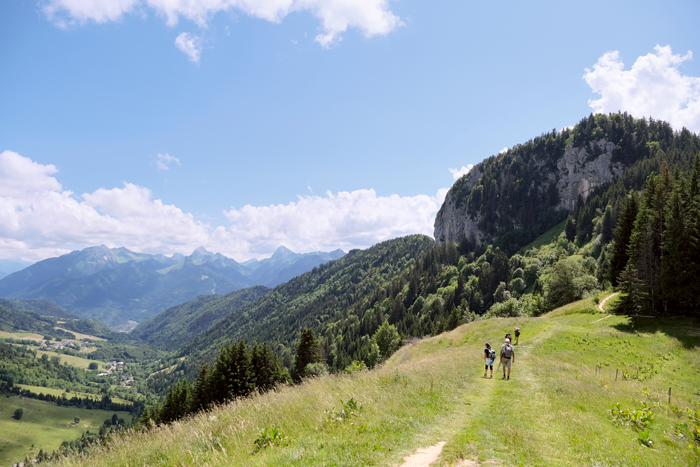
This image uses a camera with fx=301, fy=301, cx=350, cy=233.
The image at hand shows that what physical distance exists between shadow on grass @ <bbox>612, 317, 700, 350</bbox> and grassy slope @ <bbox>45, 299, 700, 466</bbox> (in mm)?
9785

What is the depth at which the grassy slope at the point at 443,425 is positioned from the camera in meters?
8.02

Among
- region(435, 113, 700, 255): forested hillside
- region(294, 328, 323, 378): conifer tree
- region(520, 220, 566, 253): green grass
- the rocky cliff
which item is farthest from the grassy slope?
the rocky cliff

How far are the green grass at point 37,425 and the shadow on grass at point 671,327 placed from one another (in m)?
204

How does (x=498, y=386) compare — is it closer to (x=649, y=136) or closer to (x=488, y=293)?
(x=488, y=293)

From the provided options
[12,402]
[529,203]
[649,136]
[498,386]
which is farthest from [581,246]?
[12,402]

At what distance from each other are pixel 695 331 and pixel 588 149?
168 m

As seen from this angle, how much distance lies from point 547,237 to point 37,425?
920 feet

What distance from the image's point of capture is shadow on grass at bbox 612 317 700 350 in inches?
1117

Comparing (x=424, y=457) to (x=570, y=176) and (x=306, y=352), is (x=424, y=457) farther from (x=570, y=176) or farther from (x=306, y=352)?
(x=570, y=176)

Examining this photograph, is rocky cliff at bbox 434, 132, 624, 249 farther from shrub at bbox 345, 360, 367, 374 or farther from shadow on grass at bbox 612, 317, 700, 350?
shrub at bbox 345, 360, 367, 374

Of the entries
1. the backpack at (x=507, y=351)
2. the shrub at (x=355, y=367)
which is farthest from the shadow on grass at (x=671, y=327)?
the shrub at (x=355, y=367)

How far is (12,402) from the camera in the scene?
7082 inches

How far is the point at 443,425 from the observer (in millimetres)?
10453

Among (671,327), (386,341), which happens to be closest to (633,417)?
(671,327)
